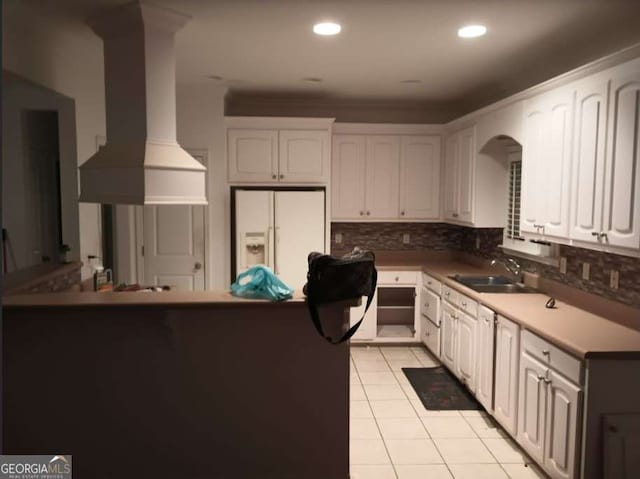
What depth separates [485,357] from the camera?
3.50m

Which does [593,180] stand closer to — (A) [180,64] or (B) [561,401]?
(B) [561,401]

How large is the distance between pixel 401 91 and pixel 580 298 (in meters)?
2.53

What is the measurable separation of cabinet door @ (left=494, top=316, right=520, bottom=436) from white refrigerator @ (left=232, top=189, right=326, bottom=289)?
81.3 inches

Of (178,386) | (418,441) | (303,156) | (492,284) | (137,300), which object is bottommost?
(418,441)

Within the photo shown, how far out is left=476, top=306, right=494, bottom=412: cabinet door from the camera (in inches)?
134

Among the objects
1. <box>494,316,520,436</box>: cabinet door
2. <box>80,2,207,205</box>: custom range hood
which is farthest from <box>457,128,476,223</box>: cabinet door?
<box>80,2,207,205</box>: custom range hood

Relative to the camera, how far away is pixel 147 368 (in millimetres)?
2596

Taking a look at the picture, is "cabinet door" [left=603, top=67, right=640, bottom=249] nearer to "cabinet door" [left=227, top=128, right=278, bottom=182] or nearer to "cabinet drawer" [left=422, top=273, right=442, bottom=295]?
"cabinet drawer" [left=422, top=273, right=442, bottom=295]

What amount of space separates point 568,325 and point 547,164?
103 centimetres

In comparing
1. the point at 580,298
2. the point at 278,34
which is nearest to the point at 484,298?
the point at 580,298

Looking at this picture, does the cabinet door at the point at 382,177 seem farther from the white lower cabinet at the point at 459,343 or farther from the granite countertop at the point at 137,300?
the granite countertop at the point at 137,300

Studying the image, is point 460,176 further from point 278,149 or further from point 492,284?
point 278,149

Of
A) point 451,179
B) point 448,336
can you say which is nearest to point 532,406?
point 448,336

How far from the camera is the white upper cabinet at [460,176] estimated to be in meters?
4.44
